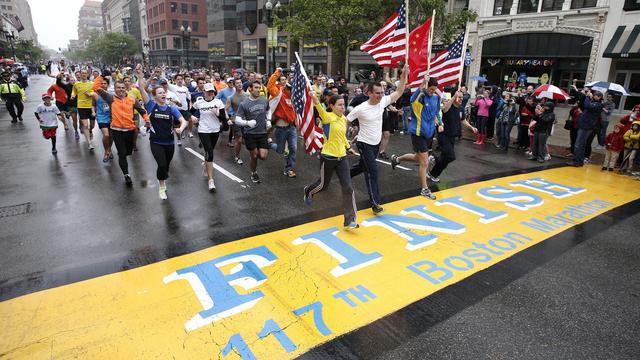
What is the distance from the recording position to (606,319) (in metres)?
3.74

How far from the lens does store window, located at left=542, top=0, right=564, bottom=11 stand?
23.3 meters

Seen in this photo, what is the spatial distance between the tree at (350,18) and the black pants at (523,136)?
10.5 m

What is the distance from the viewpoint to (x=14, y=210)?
632cm

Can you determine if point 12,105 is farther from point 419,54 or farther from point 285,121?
point 419,54

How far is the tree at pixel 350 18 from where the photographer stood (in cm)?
2177

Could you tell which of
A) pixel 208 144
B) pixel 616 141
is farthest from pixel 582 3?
pixel 208 144

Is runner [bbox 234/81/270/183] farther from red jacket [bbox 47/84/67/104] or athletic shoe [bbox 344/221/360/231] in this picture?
red jacket [bbox 47/84/67/104]

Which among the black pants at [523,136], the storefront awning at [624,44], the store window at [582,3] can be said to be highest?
the store window at [582,3]

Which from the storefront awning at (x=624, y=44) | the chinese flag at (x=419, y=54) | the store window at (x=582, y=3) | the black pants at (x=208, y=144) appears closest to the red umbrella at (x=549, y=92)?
the chinese flag at (x=419, y=54)

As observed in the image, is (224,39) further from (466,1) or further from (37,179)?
(37,179)

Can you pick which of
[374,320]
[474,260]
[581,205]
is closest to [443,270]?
[474,260]

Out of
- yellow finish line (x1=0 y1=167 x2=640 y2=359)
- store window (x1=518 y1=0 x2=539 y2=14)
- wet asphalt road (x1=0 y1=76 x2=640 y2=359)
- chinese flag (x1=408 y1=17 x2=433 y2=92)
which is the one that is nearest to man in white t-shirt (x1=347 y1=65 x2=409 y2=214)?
yellow finish line (x1=0 y1=167 x2=640 y2=359)

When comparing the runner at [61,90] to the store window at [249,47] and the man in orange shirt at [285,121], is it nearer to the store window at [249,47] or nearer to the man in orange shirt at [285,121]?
the man in orange shirt at [285,121]

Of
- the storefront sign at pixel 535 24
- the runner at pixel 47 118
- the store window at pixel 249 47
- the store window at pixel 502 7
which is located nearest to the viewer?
the runner at pixel 47 118
